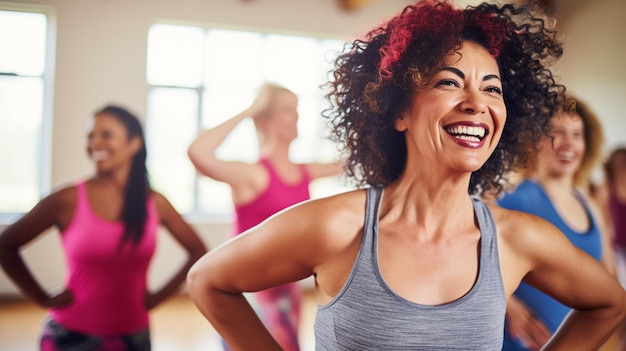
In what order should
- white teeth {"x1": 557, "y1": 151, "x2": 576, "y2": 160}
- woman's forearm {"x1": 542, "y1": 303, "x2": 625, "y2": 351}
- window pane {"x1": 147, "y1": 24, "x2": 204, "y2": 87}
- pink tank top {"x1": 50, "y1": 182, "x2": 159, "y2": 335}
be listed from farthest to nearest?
window pane {"x1": 147, "y1": 24, "x2": 204, "y2": 87} < white teeth {"x1": 557, "y1": 151, "x2": 576, "y2": 160} < pink tank top {"x1": 50, "y1": 182, "x2": 159, "y2": 335} < woman's forearm {"x1": 542, "y1": 303, "x2": 625, "y2": 351}

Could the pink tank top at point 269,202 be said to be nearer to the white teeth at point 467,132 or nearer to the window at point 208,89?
Result: the white teeth at point 467,132

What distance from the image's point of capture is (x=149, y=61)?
18.2 ft

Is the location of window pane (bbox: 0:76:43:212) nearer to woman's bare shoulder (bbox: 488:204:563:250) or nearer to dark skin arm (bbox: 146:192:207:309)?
dark skin arm (bbox: 146:192:207:309)

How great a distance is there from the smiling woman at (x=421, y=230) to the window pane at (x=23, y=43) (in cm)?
458

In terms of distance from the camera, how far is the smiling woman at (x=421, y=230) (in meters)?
1.06

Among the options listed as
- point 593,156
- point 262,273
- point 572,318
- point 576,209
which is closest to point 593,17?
point 593,156

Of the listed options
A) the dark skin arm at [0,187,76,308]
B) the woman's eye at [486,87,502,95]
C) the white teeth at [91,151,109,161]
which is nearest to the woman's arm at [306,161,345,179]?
the white teeth at [91,151,109,161]

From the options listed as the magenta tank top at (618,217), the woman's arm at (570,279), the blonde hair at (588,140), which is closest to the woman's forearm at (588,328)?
the woman's arm at (570,279)

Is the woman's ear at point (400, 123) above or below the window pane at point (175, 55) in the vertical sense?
below

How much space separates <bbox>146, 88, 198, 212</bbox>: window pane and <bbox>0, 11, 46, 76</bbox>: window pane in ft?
3.34

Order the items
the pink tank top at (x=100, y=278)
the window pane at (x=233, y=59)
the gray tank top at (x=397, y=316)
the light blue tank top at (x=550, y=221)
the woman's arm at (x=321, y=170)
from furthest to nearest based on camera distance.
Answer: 1. the window pane at (x=233, y=59)
2. the woman's arm at (x=321, y=170)
3. the pink tank top at (x=100, y=278)
4. the light blue tank top at (x=550, y=221)
5. the gray tank top at (x=397, y=316)

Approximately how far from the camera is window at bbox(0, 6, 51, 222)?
5.08 meters

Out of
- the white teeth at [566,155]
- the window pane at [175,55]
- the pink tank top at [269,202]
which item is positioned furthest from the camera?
the window pane at [175,55]

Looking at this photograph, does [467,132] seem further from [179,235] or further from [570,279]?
[179,235]
